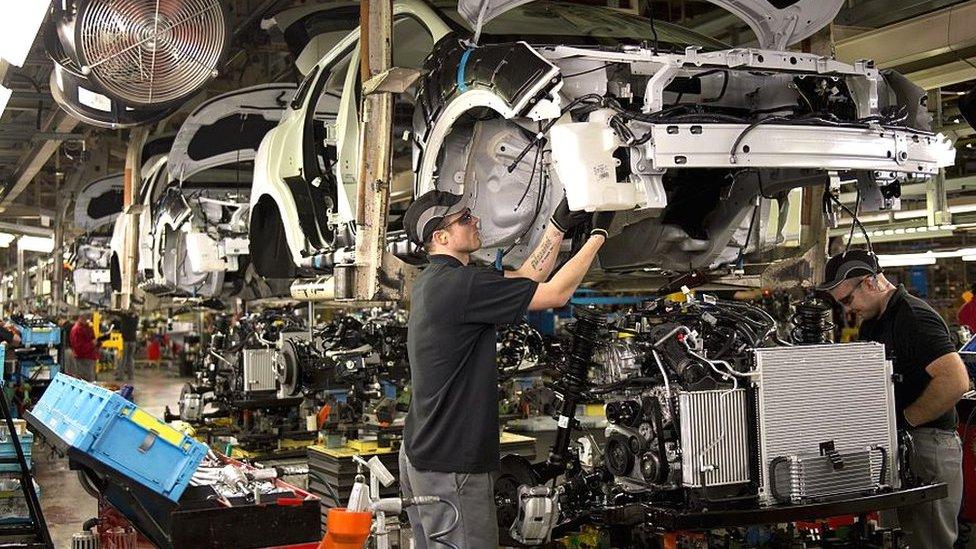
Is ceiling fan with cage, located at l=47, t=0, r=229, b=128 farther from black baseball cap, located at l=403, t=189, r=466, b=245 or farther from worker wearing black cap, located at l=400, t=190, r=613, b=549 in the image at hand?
worker wearing black cap, located at l=400, t=190, r=613, b=549

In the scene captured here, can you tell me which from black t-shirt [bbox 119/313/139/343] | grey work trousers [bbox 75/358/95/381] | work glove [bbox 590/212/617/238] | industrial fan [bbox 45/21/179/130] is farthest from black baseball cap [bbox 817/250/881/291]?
black t-shirt [bbox 119/313/139/343]

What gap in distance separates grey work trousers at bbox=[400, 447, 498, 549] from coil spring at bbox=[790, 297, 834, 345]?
6.22 feet

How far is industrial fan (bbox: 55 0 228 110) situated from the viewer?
212 inches

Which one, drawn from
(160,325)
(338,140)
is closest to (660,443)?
(338,140)

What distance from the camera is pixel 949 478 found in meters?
4.36

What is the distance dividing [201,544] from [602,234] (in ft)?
6.04

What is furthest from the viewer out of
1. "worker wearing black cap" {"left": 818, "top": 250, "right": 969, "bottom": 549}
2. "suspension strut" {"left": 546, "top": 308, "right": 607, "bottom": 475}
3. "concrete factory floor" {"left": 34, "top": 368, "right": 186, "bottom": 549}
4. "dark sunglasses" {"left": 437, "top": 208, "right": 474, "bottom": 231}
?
"concrete factory floor" {"left": 34, "top": 368, "right": 186, "bottom": 549}

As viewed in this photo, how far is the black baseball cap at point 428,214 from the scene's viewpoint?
3652mm

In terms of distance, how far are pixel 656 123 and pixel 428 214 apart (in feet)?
3.21

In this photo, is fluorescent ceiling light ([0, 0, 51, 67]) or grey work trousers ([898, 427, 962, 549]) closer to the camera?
fluorescent ceiling light ([0, 0, 51, 67])

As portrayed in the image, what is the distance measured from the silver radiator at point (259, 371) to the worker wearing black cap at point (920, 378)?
6209mm

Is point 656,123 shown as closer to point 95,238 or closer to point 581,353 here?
point 581,353

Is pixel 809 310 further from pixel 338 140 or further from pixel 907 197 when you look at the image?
pixel 907 197

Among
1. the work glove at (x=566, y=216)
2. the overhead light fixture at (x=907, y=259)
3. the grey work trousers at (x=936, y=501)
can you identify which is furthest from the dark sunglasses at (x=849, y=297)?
the overhead light fixture at (x=907, y=259)
